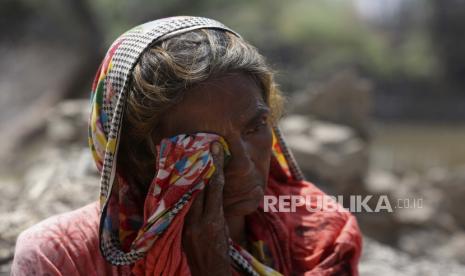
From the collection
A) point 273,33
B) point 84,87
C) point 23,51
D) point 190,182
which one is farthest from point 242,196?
point 273,33

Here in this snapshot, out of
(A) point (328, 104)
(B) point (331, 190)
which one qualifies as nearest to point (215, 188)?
(B) point (331, 190)

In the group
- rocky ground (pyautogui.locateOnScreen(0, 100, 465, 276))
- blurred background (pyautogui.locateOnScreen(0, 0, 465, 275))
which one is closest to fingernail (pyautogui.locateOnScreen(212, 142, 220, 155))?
blurred background (pyautogui.locateOnScreen(0, 0, 465, 275))

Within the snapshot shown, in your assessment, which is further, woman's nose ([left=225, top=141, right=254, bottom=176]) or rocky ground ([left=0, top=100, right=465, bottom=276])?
rocky ground ([left=0, top=100, right=465, bottom=276])

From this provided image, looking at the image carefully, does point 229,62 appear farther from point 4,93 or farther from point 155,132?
point 4,93

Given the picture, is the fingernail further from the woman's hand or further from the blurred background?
the blurred background

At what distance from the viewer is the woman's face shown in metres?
1.54

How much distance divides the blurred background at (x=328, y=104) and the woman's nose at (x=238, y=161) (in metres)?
0.49

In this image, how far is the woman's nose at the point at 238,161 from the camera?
62.2 inches

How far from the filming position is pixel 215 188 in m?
1.55

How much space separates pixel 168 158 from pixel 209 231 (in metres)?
0.22

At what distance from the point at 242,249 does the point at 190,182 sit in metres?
0.33

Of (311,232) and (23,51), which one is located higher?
(311,232)

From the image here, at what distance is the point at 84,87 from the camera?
38.9ft

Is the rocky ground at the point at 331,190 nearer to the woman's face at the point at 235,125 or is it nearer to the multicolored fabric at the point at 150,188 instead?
the multicolored fabric at the point at 150,188
